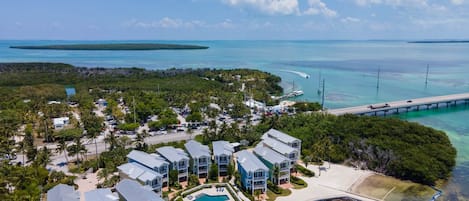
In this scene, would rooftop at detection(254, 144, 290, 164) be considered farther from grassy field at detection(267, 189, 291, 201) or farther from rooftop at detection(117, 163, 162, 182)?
rooftop at detection(117, 163, 162, 182)

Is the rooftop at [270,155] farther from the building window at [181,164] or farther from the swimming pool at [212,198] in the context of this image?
the building window at [181,164]

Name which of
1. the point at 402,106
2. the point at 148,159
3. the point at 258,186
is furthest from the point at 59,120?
the point at 402,106

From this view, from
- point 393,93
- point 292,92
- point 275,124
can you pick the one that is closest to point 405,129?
point 275,124

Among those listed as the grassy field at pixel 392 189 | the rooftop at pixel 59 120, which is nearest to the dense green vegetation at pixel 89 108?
the rooftop at pixel 59 120

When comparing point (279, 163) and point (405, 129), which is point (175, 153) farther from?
point (405, 129)

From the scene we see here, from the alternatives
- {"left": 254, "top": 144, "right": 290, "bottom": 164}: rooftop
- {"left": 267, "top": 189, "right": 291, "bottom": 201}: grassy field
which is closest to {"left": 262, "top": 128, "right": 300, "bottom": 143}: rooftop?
{"left": 254, "top": 144, "right": 290, "bottom": 164}: rooftop

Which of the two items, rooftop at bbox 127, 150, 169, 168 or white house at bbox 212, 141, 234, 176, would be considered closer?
rooftop at bbox 127, 150, 169, 168
